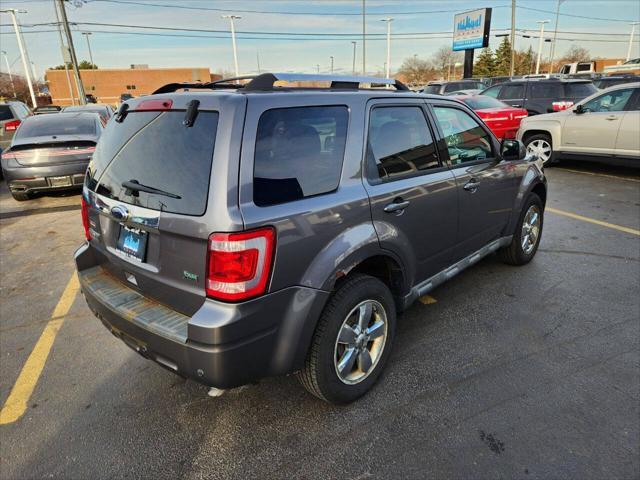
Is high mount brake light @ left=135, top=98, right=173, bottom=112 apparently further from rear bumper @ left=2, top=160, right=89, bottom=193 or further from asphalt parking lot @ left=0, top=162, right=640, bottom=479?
rear bumper @ left=2, top=160, right=89, bottom=193

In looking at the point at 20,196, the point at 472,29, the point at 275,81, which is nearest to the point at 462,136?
the point at 275,81

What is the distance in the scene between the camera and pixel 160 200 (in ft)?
6.98

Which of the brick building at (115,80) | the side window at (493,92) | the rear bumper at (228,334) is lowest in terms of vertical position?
the rear bumper at (228,334)

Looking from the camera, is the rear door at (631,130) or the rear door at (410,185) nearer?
the rear door at (410,185)

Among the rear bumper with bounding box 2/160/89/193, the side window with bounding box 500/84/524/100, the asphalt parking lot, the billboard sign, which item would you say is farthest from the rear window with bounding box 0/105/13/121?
the billboard sign

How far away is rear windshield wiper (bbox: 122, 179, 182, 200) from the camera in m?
2.11

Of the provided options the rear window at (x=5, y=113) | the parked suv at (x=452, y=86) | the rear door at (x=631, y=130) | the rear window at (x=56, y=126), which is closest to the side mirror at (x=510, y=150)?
the rear door at (x=631, y=130)

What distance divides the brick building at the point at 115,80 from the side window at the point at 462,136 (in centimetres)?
6813

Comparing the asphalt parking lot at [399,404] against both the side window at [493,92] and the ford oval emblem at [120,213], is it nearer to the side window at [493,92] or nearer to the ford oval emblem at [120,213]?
the ford oval emblem at [120,213]

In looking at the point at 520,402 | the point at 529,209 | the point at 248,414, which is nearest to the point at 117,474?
the point at 248,414

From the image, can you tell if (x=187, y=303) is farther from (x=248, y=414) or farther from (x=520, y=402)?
(x=520, y=402)

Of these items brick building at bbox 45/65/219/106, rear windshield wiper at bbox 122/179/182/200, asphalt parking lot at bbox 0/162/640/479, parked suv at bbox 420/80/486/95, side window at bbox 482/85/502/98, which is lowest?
asphalt parking lot at bbox 0/162/640/479

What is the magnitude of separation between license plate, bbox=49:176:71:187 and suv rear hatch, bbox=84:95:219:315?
5.81m

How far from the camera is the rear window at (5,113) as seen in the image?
1159cm
